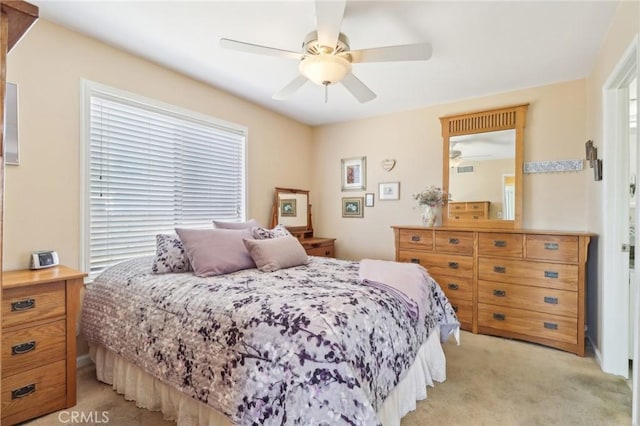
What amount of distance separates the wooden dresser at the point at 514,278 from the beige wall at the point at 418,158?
0.56m

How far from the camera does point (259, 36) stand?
92.7 inches

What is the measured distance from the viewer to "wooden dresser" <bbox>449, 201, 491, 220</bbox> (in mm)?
3534

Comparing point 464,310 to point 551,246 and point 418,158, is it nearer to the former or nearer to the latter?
point 551,246

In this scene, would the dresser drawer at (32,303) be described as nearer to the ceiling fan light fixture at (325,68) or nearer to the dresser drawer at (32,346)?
the dresser drawer at (32,346)

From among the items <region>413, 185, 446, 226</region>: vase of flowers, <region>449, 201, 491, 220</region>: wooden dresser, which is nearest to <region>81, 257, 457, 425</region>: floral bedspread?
<region>413, 185, 446, 226</region>: vase of flowers

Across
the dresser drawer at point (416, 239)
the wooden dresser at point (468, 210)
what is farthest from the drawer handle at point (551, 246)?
the dresser drawer at point (416, 239)

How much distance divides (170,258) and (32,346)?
0.87 metres

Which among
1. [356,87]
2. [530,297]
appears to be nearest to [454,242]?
[530,297]

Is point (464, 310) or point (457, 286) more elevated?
point (457, 286)

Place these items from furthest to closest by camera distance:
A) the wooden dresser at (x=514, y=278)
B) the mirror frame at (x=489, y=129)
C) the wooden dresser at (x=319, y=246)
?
the wooden dresser at (x=319, y=246) → the mirror frame at (x=489, y=129) → the wooden dresser at (x=514, y=278)

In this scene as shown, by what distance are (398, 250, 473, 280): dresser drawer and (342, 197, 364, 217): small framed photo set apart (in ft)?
3.61

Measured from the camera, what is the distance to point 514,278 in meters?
2.97

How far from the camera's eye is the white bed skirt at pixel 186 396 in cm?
163

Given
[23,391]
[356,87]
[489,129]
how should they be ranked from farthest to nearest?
[489,129] → [356,87] → [23,391]
